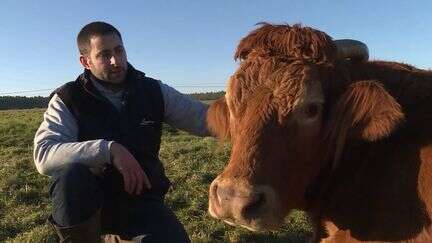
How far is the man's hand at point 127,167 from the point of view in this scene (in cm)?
465

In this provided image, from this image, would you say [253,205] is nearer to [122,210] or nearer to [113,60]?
[122,210]

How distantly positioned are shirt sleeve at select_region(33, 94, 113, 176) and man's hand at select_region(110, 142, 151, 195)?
0.22 feet

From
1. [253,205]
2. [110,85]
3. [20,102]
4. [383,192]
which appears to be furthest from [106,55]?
[20,102]

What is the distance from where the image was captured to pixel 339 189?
404 cm

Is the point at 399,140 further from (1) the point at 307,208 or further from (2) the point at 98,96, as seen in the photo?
(2) the point at 98,96

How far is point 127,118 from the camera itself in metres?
5.27

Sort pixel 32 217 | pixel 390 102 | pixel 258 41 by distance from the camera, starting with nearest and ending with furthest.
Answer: pixel 390 102
pixel 258 41
pixel 32 217

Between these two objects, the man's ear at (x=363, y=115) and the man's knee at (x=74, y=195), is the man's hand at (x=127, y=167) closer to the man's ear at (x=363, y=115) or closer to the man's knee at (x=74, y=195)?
the man's knee at (x=74, y=195)

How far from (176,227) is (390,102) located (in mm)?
2348

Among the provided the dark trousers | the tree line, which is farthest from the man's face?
the tree line

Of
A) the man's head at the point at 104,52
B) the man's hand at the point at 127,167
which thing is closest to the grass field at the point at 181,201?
the man's hand at the point at 127,167

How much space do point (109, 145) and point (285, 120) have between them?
1618mm

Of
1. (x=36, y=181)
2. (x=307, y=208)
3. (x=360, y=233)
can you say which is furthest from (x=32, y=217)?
(x=360, y=233)

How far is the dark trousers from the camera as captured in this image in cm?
478
